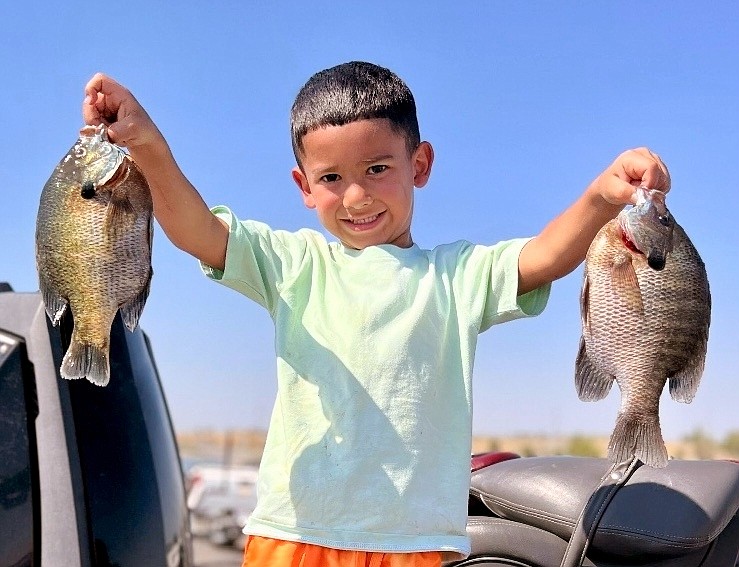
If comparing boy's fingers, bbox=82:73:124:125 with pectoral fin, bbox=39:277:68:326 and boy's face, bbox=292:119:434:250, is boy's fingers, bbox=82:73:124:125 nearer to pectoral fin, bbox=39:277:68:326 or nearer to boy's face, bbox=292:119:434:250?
pectoral fin, bbox=39:277:68:326

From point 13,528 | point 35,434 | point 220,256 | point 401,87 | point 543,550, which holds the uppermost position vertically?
point 401,87

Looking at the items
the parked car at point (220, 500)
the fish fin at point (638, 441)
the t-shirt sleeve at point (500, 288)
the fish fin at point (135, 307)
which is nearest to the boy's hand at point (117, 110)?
the fish fin at point (135, 307)

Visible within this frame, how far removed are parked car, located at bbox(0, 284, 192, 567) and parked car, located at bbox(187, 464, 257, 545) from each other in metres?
7.60

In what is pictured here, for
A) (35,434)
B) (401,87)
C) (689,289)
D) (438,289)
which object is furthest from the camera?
(401,87)

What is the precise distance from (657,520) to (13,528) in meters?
1.78

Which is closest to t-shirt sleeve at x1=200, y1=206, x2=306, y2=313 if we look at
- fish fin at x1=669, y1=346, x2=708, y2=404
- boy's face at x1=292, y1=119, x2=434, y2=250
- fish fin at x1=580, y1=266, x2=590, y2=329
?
boy's face at x1=292, y1=119, x2=434, y2=250

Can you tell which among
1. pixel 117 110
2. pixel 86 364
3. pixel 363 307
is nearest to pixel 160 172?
pixel 117 110

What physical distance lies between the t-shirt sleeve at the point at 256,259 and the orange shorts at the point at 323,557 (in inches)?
27.0

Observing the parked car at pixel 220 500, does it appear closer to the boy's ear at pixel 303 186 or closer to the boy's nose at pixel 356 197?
the boy's ear at pixel 303 186

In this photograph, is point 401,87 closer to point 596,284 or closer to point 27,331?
point 596,284

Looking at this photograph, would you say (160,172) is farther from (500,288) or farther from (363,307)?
(500,288)

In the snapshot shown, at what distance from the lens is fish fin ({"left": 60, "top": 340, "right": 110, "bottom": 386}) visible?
258cm

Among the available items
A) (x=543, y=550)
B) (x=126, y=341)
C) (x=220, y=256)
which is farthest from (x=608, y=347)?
(x=126, y=341)

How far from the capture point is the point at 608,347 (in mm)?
2613
